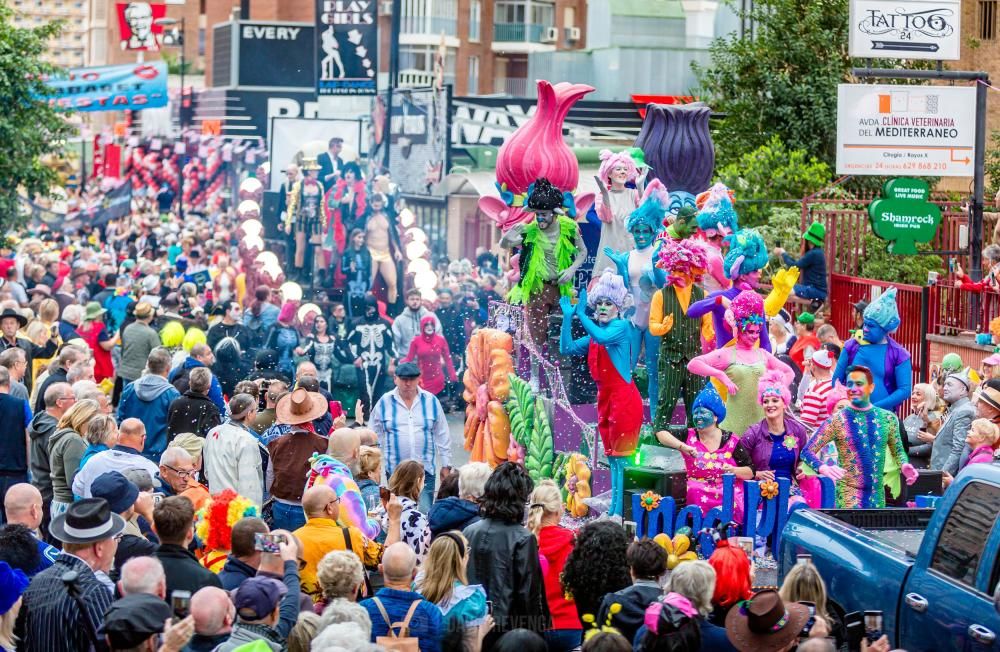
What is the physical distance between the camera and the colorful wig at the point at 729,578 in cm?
741

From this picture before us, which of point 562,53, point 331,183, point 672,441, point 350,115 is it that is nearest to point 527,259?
point 672,441

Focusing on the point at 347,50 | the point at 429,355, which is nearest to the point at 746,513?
the point at 429,355

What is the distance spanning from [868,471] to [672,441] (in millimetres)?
1181

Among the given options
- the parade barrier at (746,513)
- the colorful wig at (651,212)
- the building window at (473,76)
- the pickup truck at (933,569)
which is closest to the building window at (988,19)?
the colorful wig at (651,212)

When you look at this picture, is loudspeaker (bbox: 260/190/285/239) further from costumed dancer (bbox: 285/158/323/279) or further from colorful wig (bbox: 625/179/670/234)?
colorful wig (bbox: 625/179/670/234)

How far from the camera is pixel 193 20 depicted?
98000 millimetres

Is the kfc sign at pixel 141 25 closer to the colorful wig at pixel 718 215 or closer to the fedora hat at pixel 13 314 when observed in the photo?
the fedora hat at pixel 13 314

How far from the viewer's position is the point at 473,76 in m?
74.1

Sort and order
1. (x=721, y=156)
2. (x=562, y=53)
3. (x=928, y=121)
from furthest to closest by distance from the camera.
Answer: (x=562, y=53), (x=721, y=156), (x=928, y=121)

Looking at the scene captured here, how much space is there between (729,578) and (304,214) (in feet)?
51.4

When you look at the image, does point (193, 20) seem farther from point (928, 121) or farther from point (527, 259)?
point (527, 259)

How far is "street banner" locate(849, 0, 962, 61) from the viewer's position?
69.2 ft

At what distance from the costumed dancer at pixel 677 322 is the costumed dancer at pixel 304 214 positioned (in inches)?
449

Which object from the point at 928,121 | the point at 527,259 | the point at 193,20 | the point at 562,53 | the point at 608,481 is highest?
the point at 193,20
